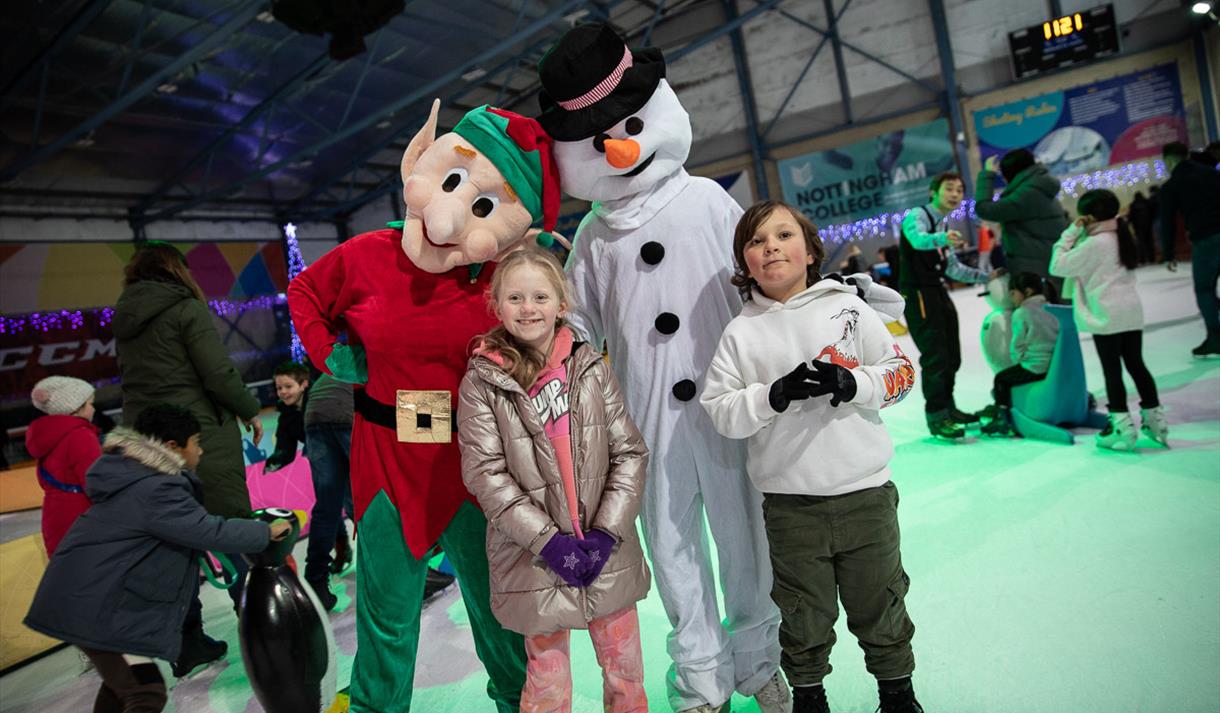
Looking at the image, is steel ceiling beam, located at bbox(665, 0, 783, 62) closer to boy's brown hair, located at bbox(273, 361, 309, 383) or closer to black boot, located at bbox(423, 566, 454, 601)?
boy's brown hair, located at bbox(273, 361, 309, 383)

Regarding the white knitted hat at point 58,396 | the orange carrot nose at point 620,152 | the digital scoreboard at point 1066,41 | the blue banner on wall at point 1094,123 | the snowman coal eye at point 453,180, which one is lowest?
the white knitted hat at point 58,396

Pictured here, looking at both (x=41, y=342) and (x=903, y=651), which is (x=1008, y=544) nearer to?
(x=903, y=651)

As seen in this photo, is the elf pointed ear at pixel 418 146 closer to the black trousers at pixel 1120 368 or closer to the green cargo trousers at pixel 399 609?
the green cargo trousers at pixel 399 609

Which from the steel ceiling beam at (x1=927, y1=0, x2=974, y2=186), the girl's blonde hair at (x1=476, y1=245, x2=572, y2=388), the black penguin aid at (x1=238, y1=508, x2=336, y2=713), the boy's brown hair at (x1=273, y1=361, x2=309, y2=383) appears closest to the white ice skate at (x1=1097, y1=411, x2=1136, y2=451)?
the girl's blonde hair at (x1=476, y1=245, x2=572, y2=388)

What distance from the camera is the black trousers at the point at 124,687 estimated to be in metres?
1.99

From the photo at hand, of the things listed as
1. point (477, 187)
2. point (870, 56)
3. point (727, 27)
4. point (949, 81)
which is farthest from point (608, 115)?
point (870, 56)

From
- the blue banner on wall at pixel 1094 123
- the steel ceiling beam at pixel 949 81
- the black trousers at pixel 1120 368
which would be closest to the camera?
the black trousers at pixel 1120 368

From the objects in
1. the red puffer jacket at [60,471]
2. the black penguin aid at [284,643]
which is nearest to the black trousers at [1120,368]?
the black penguin aid at [284,643]

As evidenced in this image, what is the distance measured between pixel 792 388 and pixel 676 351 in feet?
1.22

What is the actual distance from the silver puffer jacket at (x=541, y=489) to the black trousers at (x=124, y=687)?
1273 millimetres

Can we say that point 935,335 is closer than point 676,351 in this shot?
No

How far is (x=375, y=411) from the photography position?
5.60ft

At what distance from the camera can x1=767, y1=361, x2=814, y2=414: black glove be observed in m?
1.39

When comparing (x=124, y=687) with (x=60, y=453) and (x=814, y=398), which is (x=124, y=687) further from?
(x=814, y=398)
